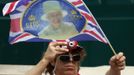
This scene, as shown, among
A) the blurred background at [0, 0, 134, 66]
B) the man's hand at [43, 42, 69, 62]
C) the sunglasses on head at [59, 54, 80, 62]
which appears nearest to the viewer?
the man's hand at [43, 42, 69, 62]

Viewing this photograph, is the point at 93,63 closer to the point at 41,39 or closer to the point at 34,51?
the point at 34,51

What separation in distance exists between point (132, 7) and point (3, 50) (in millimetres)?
2683

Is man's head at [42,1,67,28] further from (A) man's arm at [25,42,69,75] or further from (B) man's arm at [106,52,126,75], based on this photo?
(B) man's arm at [106,52,126,75]

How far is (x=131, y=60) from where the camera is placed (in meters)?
10.0

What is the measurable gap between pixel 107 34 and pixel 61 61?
621 cm

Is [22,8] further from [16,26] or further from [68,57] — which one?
[68,57]

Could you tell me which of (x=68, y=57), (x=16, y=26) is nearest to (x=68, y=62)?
(x=68, y=57)

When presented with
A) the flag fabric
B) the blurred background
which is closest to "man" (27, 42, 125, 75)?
the flag fabric

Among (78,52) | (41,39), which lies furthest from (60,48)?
(41,39)

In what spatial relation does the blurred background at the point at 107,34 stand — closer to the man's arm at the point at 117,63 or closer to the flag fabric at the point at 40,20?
the flag fabric at the point at 40,20

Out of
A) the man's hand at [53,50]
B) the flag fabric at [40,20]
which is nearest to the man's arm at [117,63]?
the flag fabric at [40,20]

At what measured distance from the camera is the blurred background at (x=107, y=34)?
9969 mm

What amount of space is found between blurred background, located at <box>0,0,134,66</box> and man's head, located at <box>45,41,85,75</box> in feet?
19.4

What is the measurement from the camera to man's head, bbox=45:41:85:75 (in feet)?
12.8
